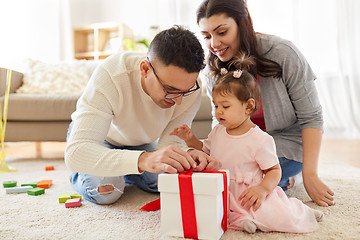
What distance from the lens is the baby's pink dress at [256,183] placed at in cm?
116

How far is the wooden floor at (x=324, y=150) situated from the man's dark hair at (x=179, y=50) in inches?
65.3

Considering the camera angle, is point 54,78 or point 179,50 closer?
point 179,50

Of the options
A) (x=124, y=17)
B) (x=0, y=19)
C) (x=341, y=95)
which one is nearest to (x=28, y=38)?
(x=0, y=19)

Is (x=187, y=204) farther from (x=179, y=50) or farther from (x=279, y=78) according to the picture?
(x=279, y=78)

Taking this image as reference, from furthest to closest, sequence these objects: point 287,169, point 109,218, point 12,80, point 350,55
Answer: point 350,55
point 12,80
point 287,169
point 109,218

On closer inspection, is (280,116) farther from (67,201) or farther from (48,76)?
(48,76)

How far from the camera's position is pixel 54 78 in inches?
118

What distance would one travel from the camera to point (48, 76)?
3.00m

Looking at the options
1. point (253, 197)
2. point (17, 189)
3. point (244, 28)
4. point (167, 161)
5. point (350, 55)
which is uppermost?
point (244, 28)

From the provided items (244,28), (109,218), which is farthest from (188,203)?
(244,28)

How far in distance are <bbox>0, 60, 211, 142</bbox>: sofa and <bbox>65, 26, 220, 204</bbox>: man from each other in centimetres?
111

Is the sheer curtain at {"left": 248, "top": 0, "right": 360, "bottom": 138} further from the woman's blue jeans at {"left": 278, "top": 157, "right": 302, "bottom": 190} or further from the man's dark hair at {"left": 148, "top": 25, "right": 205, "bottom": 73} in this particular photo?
the man's dark hair at {"left": 148, "top": 25, "right": 205, "bottom": 73}

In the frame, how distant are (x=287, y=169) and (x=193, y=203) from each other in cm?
70

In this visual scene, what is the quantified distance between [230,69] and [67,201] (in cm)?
88
